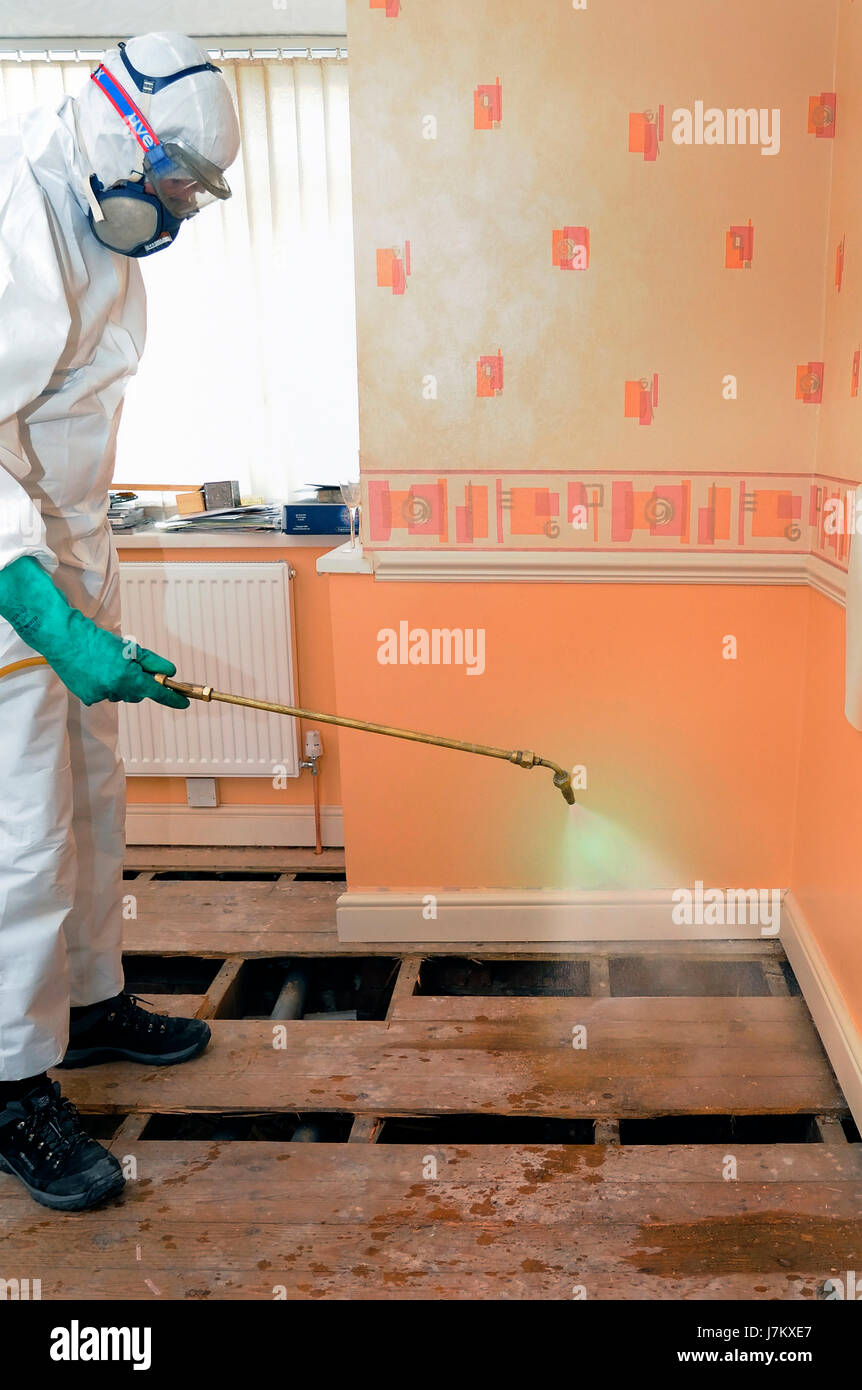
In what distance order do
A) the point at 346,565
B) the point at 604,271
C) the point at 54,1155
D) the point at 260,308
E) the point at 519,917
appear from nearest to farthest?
1. the point at 54,1155
2. the point at 604,271
3. the point at 346,565
4. the point at 519,917
5. the point at 260,308

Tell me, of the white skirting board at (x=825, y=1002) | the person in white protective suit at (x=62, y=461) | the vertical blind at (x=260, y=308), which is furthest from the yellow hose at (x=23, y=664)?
the vertical blind at (x=260, y=308)

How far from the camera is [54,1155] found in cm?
169

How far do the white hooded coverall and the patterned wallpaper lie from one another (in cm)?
56

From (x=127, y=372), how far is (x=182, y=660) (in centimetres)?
122

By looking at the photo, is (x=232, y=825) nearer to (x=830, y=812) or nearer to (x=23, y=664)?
(x=23, y=664)

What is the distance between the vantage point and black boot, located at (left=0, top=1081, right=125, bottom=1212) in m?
1.66

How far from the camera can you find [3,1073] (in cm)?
169

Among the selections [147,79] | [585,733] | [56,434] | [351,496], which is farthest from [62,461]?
[585,733]

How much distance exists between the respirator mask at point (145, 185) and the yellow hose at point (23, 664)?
63cm

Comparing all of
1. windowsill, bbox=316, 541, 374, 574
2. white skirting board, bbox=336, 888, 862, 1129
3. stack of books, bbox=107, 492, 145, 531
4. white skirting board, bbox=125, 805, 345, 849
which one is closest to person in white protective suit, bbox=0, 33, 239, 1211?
windowsill, bbox=316, 541, 374, 574

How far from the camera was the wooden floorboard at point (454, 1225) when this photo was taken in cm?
149

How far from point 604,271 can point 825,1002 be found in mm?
1436

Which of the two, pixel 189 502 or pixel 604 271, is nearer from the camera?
pixel 604 271

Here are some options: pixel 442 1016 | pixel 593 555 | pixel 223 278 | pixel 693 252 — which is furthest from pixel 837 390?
pixel 223 278
